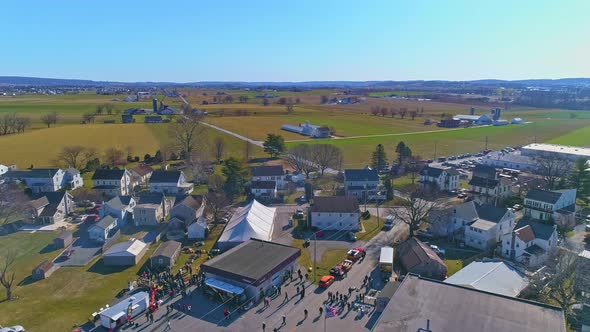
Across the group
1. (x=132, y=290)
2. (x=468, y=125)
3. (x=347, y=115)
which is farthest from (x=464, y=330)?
(x=347, y=115)

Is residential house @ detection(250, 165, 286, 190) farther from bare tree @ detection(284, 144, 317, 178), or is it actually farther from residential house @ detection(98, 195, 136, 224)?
residential house @ detection(98, 195, 136, 224)

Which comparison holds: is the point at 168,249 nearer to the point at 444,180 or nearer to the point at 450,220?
the point at 450,220

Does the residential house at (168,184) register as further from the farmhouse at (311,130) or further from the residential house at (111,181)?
the farmhouse at (311,130)

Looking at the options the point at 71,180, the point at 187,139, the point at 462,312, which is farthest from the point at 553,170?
the point at 71,180

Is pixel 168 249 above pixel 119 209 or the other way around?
the other way around

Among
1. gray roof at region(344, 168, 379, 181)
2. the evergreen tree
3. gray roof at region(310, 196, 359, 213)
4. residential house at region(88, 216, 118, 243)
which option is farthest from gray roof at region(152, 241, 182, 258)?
the evergreen tree
